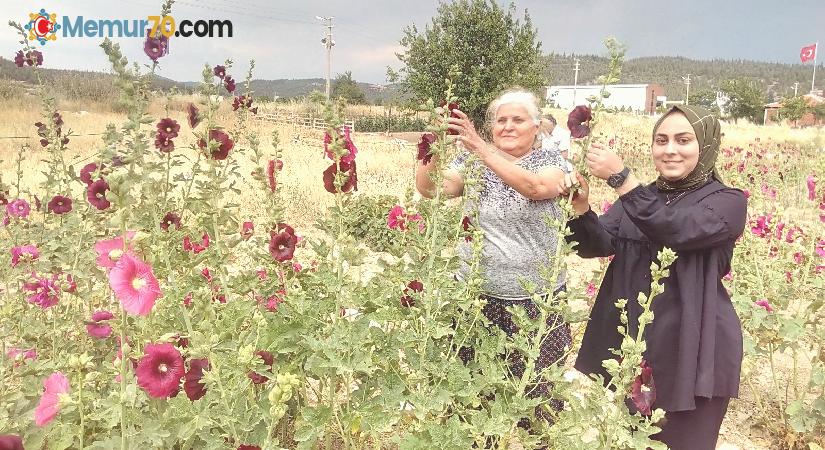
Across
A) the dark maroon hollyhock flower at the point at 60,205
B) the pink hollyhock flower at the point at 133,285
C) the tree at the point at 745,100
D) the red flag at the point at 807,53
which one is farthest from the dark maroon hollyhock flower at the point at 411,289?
the red flag at the point at 807,53

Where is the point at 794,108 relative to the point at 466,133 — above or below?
above

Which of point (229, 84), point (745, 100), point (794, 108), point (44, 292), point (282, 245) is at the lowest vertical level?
point (44, 292)

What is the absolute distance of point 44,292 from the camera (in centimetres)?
256

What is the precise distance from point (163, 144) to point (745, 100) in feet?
192

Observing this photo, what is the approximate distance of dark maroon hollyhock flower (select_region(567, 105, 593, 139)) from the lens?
1.58 meters

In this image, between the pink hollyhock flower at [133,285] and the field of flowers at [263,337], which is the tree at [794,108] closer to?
the field of flowers at [263,337]

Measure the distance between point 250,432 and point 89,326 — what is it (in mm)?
748

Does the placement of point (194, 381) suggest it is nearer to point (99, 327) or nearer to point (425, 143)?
point (99, 327)

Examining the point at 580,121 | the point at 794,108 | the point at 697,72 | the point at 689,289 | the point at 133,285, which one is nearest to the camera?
the point at 133,285

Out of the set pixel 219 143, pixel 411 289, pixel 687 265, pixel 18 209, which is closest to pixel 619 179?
pixel 687 265

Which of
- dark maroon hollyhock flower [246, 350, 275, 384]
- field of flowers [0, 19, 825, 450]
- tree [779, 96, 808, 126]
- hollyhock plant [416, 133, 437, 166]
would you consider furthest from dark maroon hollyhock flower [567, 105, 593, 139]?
tree [779, 96, 808, 126]

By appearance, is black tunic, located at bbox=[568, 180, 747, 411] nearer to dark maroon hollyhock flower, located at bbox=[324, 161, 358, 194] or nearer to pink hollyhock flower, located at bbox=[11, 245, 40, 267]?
dark maroon hollyhock flower, located at bbox=[324, 161, 358, 194]

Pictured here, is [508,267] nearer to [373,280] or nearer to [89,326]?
[373,280]

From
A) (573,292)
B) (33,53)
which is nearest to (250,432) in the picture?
(573,292)
